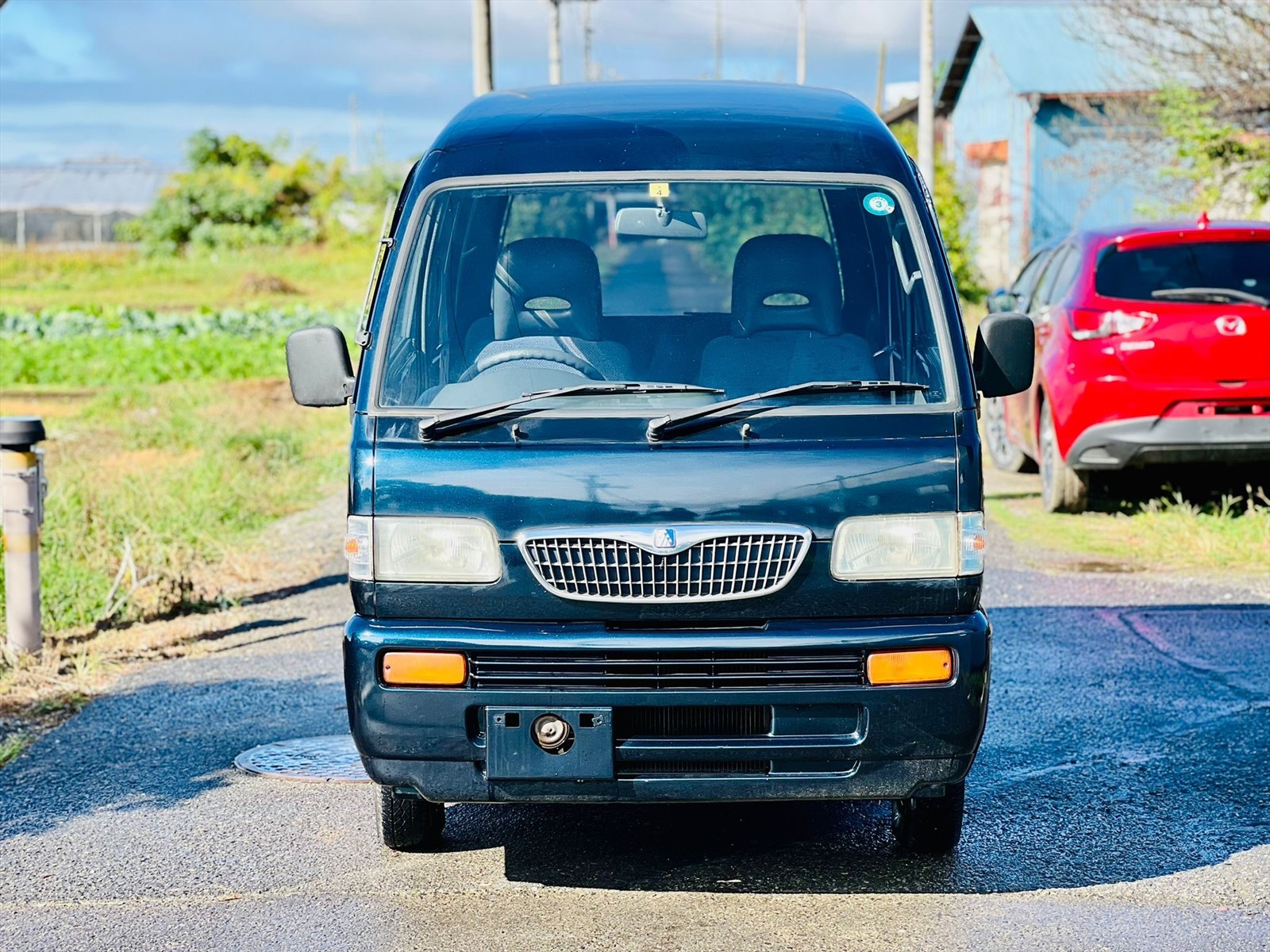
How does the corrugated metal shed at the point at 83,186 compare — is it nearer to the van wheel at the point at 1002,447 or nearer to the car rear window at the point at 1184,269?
the van wheel at the point at 1002,447

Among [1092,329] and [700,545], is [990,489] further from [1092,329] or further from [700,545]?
[700,545]

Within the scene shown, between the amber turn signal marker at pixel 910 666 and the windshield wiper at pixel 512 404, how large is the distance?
33.6 inches

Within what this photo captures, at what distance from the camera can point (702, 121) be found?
16.8 ft

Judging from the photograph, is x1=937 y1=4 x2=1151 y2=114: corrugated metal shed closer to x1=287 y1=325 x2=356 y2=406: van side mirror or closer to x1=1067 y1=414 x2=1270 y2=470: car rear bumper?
x1=1067 y1=414 x2=1270 y2=470: car rear bumper

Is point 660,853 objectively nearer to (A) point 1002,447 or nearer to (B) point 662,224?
(B) point 662,224

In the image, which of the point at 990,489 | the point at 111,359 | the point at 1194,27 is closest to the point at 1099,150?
the point at 1194,27

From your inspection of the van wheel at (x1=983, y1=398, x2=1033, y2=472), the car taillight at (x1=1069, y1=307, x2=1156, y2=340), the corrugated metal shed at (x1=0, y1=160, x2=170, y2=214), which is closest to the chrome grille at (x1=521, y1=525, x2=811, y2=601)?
the car taillight at (x1=1069, y1=307, x2=1156, y2=340)

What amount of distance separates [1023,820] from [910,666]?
120 cm

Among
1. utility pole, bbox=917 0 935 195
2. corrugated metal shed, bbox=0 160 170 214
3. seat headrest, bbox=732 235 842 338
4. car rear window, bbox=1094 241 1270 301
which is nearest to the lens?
seat headrest, bbox=732 235 842 338

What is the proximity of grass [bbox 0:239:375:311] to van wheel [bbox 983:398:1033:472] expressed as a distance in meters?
25.5

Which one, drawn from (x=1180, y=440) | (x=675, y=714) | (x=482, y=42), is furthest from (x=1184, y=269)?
(x=482, y=42)

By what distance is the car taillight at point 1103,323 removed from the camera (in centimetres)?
977

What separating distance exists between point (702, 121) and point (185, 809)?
273cm

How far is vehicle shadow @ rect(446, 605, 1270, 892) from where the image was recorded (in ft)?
15.7
